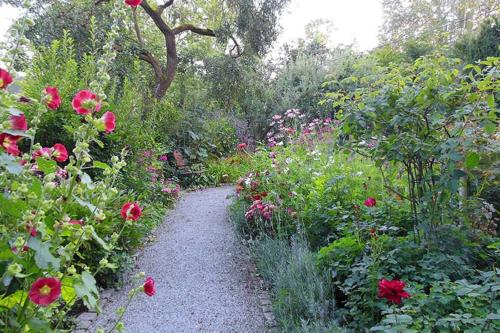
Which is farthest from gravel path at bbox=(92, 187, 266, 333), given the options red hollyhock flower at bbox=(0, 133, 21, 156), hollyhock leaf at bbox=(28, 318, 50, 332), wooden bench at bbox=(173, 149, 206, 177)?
wooden bench at bbox=(173, 149, 206, 177)

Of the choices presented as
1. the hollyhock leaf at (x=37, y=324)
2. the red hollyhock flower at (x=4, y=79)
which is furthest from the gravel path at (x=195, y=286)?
the red hollyhock flower at (x=4, y=79)

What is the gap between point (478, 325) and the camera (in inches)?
56.6

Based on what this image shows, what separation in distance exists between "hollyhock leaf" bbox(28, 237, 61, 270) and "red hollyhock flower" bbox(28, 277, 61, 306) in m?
0.04

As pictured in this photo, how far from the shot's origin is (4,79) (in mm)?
934

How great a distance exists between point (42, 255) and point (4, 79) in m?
0.46

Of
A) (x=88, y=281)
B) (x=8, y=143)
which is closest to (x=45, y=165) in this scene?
(x=8, y=143)

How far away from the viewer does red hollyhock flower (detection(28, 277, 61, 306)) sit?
90 cm

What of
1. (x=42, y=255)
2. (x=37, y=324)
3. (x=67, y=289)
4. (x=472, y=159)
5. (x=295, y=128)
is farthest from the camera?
(x=295, y=128)

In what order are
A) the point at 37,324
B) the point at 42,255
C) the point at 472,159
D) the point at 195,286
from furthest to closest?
1. the point at 195,286
2. the point at 472,159
3. the point at 37,324
4. the point at 42,255

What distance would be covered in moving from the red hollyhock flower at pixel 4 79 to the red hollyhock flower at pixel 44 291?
1.68ft

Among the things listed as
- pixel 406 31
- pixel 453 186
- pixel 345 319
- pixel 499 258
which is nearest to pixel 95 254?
pixel 345 319

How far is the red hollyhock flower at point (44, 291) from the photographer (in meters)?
0.90

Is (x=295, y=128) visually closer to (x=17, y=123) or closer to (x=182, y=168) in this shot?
(x=182, y=168)

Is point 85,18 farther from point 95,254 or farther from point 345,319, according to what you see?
point 345,319
